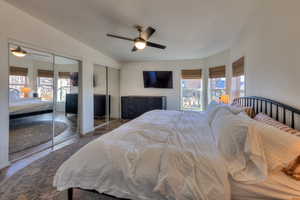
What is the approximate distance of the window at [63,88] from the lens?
365 cm

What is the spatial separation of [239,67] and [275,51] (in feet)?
5.13

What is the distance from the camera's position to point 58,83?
142 inches

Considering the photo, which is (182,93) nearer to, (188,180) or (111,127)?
(111,127)

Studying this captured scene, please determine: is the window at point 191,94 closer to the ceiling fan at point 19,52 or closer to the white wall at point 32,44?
the white wall at point 32,44

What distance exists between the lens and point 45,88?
330cm

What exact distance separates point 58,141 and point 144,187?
3141 mm

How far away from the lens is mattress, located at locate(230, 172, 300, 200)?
3.77 ft

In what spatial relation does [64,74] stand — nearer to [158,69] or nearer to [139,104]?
[139,104]

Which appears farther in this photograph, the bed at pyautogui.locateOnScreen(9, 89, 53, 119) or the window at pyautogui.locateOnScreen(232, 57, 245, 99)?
the window at pyautogui.locateOnScreen(232, 57, 245, 99)

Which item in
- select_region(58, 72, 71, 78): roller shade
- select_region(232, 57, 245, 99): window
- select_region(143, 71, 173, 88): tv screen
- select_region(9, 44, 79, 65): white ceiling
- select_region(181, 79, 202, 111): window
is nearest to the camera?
select_region(9, 44, 79, 65): white ceiling

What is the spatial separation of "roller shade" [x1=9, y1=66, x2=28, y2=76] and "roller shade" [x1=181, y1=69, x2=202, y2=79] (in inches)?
186

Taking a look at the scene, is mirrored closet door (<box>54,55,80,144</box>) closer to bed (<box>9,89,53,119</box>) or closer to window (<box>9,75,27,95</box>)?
bed (<box>9,89,53,119</box>)

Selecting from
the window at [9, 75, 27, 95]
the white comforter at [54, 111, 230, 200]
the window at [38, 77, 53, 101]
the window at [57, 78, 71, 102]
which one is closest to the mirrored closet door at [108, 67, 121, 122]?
the window at [57, 78, 71, 102]

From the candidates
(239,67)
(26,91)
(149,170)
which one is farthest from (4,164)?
(239,67)
